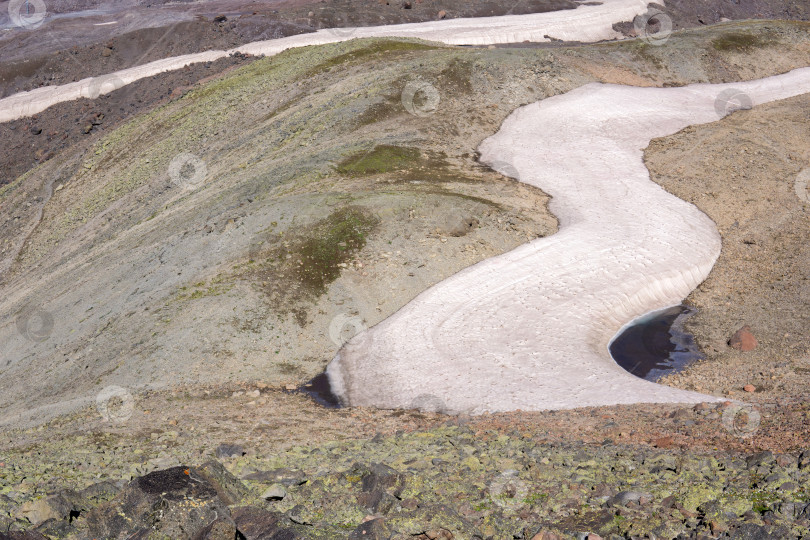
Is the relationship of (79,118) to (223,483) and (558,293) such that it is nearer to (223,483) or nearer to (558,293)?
(558,293)

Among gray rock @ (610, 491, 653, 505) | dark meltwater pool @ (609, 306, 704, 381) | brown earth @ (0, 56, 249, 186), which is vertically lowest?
dark meltwater pool @ (609, 306, 704, 381)

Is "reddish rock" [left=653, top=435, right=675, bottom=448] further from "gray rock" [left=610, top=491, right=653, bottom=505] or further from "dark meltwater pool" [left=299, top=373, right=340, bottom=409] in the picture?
"dark meltwater pool" [left=299, top=373, right=340, bottom=409]

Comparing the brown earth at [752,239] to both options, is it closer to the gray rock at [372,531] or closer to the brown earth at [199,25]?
the gray rock at [372,531]

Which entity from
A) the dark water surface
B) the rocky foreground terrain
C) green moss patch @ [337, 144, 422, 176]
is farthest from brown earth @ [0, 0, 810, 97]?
the dark water surface

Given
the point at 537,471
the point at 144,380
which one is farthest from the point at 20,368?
the point at 537,471

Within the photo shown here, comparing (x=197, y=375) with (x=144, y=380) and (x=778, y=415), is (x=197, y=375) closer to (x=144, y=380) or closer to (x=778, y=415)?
(x=144, y=380)

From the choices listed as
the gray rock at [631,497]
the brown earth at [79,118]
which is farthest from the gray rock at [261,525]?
the brown earth at [79,118]
